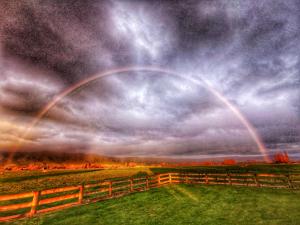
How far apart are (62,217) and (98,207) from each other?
2.32 metres

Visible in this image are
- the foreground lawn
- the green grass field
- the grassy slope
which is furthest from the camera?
the green grass field

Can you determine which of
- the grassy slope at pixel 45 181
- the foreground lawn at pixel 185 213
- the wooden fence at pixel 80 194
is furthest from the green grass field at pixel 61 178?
the foreground lawn at pixel 185 213

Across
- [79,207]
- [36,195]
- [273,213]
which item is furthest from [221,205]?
[36,195]

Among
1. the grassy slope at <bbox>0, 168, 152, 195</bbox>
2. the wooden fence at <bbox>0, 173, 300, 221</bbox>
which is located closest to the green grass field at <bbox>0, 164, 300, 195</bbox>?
the grassy slope at <bbox>0, 168, 152, 195</bbox>

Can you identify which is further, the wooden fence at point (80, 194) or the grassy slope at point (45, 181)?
the grassy slope at point (45, 181)

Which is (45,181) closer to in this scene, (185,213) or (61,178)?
(61,178)

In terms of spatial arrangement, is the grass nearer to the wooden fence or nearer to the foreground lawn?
the wooden fence

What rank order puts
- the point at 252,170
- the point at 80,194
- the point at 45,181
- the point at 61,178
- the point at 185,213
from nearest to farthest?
the point at 185,213 → the point at 80,194 → the point at 45,181 → the point at 61,178 → the point at 252,170

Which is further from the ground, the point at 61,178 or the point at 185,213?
the point at 185,213

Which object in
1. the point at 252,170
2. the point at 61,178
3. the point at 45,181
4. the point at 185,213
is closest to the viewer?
the point at 185,213

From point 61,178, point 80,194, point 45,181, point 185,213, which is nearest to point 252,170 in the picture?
point 61,178

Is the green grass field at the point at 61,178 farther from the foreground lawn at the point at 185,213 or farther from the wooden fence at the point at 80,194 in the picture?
the foreground lawn at the point at 185,213

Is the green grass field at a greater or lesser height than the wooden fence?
lesser

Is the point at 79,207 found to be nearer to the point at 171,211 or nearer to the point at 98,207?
the point at 98,207
